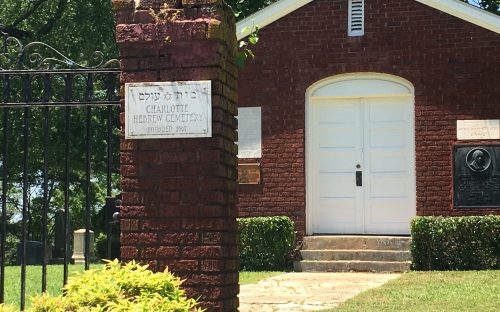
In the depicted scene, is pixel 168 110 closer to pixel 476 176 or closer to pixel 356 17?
pixel 476 176

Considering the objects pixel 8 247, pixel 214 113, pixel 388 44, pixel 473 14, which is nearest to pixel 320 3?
pixel 388 44

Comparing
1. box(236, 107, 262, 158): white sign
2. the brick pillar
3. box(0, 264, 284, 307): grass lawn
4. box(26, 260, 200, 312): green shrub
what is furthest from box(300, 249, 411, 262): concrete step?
box(26, 260, 200, 312): green shrub

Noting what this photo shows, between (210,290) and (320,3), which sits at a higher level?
(320,3)

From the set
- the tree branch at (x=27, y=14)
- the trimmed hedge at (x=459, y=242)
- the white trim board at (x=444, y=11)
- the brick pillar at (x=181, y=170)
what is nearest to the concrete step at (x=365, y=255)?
the trimmed hedge at (x=459, y=242)

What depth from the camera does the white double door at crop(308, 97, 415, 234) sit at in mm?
14930

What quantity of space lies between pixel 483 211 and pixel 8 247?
28264 millimetres

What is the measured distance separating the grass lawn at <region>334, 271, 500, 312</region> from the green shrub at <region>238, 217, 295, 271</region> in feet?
9.97

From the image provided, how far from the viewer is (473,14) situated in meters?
14.6

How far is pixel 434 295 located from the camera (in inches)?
374

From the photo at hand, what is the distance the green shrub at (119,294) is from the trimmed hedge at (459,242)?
8.92 metres

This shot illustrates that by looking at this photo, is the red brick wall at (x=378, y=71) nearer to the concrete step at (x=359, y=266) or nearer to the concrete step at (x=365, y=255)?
the concrete step at (x=365, y=255)

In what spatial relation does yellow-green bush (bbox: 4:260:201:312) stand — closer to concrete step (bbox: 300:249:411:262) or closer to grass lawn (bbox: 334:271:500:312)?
grass lawn (bbox: 334:271:500:312)

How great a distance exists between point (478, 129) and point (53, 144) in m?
13.7

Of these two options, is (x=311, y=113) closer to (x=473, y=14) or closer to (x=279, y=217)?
(x=279, y=217)
